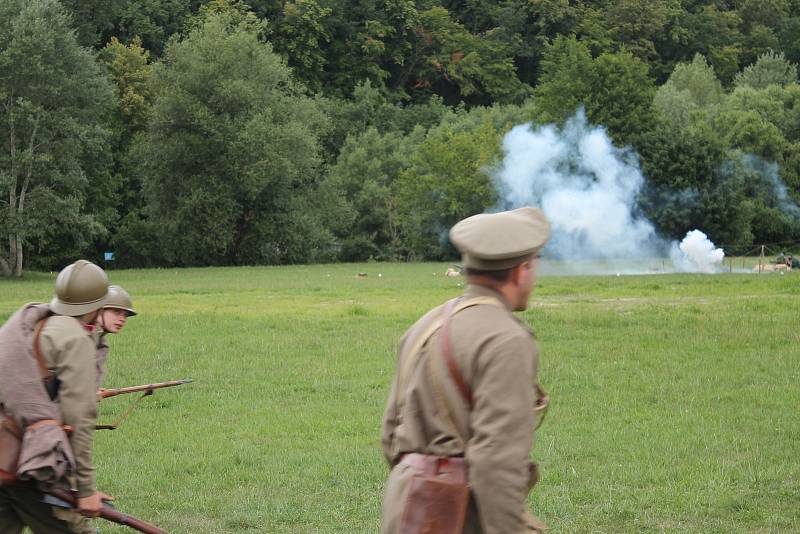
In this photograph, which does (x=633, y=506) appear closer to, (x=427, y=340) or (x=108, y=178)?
(x=427, y=340)

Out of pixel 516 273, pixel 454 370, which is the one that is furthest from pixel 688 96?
pixel 454 370

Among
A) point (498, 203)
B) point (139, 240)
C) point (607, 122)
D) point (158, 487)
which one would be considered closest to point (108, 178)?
point (139, 240)

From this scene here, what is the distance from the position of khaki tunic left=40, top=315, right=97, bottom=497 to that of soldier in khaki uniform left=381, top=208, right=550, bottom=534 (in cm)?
203

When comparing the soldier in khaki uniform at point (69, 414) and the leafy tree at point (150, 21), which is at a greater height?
the leafy tree at point (150, 21)

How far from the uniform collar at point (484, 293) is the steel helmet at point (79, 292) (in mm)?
2696

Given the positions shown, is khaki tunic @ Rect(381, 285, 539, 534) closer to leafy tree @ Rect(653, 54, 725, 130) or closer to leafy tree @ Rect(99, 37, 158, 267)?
leafy tree @ Rect(653, 54, 725, 130)

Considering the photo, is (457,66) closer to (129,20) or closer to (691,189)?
(129,20)

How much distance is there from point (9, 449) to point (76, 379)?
0.48 m

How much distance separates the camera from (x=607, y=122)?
209 feet

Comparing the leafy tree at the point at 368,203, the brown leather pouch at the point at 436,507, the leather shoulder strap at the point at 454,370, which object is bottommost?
the leafy tree at the point at 368,203

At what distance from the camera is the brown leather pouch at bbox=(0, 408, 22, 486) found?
235 inches

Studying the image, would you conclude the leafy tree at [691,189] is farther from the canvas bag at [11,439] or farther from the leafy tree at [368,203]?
the canvas bag at [11,439]

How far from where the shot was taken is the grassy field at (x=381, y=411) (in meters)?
9.45

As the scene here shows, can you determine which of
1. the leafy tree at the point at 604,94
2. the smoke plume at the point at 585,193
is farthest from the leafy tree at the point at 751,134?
the smoke plume at the point at 585,193
